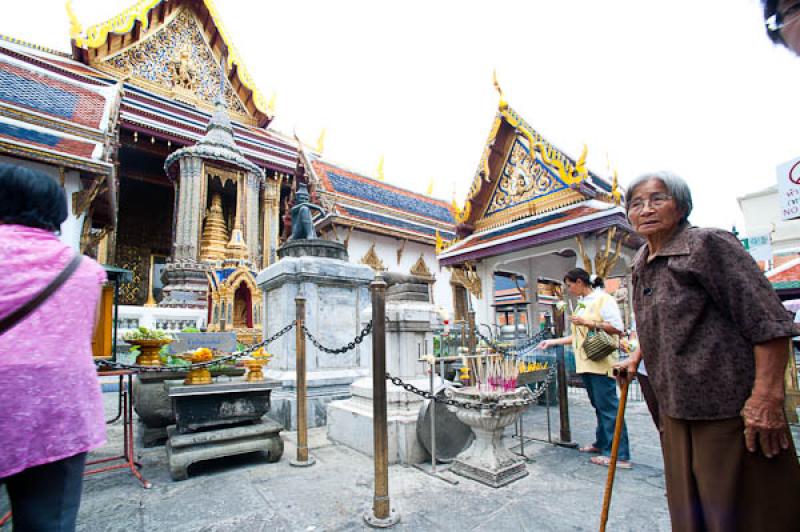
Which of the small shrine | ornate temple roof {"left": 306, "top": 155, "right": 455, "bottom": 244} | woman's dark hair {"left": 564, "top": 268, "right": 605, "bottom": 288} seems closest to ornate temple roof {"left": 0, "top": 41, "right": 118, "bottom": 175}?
the small shrine

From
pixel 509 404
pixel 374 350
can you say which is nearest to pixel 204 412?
pixel 374 350

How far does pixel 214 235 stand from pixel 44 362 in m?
13.7

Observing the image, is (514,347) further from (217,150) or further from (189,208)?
(217,150)

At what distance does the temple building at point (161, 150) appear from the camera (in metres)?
9.36

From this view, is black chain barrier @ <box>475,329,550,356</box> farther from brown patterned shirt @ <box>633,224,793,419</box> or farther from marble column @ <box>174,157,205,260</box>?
marble column @ <box>174,157,205,260</box>

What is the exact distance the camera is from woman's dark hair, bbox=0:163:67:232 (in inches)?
56.5

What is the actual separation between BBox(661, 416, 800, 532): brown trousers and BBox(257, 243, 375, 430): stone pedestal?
405cm

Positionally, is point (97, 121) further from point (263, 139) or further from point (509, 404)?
point (509, 404)

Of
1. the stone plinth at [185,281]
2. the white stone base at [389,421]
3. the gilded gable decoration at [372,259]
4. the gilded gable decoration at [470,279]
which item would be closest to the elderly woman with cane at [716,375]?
the white stone base at [389,421]

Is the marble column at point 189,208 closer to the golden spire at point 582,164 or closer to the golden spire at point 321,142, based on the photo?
the golden spire at point 321,142

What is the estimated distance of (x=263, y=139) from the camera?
17719mm

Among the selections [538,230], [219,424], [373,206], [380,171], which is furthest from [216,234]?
[219,424]

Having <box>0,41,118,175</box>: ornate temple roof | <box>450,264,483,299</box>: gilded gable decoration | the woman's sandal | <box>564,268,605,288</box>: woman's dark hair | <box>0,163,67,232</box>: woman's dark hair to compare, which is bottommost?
the woman's sandal

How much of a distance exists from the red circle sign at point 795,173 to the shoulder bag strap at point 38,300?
6.72m
